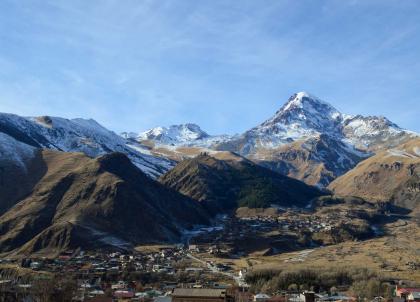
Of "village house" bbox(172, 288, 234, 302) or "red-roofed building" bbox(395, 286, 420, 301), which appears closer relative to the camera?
"village house" bbox(172, 288, 234, 302)

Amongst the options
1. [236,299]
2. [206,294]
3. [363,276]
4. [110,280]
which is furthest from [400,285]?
[110,280]

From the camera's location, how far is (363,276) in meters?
167

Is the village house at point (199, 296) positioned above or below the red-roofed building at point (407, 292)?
below

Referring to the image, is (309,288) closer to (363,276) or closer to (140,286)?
(363,276)

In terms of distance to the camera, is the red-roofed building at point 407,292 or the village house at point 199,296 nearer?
the village house at point 199,296

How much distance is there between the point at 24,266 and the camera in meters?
191

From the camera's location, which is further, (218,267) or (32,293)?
(218,267)

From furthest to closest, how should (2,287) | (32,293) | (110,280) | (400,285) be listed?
(110,280)
(400,285)
(2,287)
(32,293)

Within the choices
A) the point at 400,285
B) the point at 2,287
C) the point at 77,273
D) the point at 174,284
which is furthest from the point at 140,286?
the point at 400,285

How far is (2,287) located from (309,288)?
75.6m

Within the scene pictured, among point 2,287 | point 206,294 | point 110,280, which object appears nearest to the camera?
point 206,294

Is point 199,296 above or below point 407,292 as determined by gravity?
below

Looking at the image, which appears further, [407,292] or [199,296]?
[407,292]

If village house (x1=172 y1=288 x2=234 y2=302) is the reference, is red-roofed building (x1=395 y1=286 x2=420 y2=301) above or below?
above
